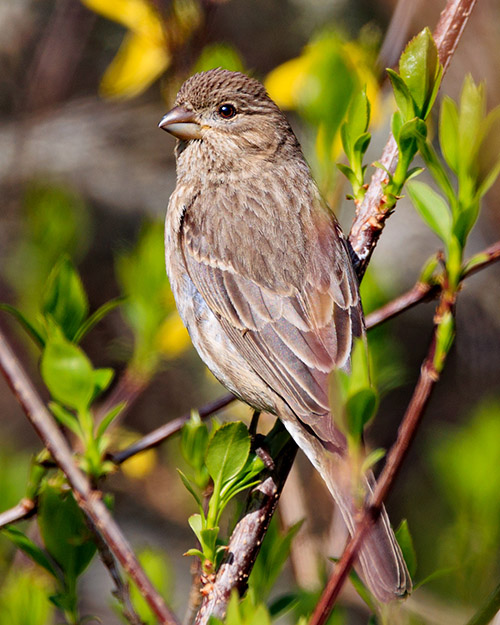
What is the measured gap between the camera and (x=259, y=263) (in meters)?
3.24

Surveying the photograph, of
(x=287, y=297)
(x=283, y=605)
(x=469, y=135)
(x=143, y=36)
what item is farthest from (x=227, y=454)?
(x=143, y=36)

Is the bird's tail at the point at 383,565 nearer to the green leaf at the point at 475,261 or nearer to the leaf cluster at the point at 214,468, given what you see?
the leaf cluster at the point at 214,468

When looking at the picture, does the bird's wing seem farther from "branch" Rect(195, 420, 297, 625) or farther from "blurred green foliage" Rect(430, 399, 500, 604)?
"blurred green foliage" Rect(430, 399, 500, 604)

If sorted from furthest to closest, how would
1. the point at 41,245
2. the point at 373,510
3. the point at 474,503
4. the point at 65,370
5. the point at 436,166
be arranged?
the point at 41,245 → the point at 474,503 → the point at 65,370 → the point at 436,166 → the point at 373,510

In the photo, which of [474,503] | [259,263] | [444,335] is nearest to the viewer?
[444,335]

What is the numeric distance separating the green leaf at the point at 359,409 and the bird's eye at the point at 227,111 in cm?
240

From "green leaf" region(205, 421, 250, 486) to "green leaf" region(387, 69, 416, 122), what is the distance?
0.94 metres

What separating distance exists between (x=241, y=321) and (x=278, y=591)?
128 inches

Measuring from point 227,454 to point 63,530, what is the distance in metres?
0.58

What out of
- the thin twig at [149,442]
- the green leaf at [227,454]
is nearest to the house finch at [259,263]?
the thin twig at [149,442]

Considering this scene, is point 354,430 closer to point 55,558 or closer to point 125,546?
point 125,546

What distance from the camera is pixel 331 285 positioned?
3.08 metres

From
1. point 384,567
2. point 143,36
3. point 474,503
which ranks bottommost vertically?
point 474,503

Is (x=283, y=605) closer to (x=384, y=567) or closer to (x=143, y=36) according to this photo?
(x=384, y=567)
